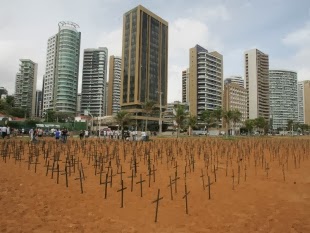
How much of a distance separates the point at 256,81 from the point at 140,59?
58.2m

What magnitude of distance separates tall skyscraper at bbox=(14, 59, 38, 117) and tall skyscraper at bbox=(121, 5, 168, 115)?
38.9 meters

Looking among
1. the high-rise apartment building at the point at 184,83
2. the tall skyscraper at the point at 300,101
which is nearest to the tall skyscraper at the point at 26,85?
the high-rise apartment building at the point at 184,83

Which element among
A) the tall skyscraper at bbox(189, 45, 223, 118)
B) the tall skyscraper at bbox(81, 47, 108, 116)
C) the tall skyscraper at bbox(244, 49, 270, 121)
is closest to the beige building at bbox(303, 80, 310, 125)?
the tall skyscraper at bbox(244, 49, 270, 121)

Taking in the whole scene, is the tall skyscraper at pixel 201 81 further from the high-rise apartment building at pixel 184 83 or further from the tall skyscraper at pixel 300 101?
the tall skyscraper at pixel 300 101

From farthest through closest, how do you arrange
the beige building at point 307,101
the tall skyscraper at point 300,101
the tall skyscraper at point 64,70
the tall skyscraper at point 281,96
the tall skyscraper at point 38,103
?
the tall skyscraper at point 300,101, the beige building at point 307,101, the tall skyscraper at point 281,96, the tall skyscraper at point 38,103, the tall skyscraper at point 64,70

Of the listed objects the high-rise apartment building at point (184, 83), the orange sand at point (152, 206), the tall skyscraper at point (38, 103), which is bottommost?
the orange sand at point (152, 206)

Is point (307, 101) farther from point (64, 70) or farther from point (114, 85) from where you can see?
point (64, 70)

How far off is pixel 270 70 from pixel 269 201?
133565mm

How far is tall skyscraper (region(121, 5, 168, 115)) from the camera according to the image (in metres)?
78.7

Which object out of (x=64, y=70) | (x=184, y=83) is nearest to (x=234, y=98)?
(x=184, y=83)

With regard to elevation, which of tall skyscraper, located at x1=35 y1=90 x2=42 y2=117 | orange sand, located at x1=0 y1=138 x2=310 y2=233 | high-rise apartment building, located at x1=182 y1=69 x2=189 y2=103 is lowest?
orange sand, located at x1=0 y1=138 x2=310 y2=233

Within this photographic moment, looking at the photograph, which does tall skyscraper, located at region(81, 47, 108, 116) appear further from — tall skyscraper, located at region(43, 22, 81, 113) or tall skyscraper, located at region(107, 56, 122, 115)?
tall skyscraper, located at region(43, 22, 81, 113)

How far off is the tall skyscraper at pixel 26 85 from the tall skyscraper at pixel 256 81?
8862cm

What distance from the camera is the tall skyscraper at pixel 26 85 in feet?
314
